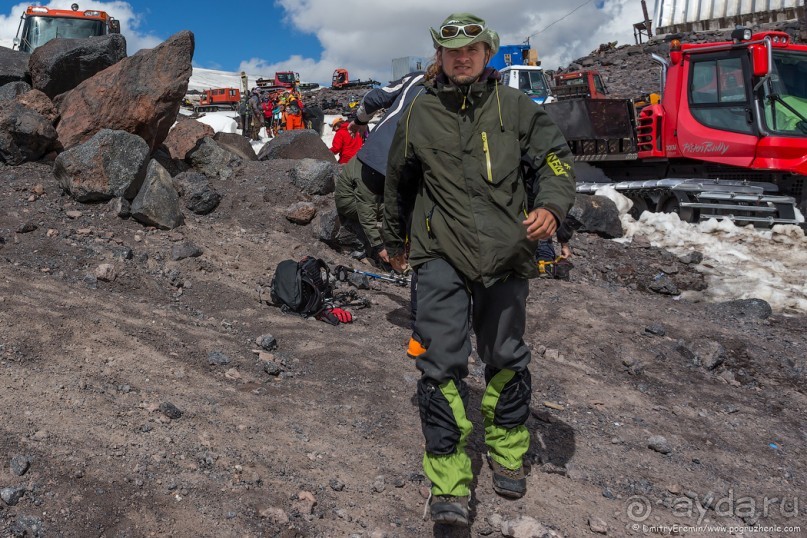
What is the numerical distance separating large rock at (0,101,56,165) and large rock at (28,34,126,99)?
1.18 m

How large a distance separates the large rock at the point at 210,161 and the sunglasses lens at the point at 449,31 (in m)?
5.86

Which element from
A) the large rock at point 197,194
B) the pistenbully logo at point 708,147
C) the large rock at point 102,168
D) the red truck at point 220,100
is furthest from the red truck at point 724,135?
the red truck at point 220,100

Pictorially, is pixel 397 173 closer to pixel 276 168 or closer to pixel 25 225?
pixel 25 225

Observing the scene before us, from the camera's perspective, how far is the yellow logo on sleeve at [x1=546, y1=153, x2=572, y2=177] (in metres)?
2.92

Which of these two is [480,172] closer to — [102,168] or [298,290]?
[298,290]

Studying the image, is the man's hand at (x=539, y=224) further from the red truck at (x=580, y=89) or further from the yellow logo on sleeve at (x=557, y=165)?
the red truck at (x=580, y=89)

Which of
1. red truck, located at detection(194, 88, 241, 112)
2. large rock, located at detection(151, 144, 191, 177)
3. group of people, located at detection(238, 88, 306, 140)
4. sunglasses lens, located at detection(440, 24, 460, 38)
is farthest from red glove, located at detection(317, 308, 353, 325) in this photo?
red truck, located at detection(194, 88, 241, 112)

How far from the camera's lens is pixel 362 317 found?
5.77 m

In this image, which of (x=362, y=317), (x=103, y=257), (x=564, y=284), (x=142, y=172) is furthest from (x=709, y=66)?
(x=103, y=257)

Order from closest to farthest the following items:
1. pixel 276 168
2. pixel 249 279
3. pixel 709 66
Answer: pixel 249 279, pixel 276 168, pixel 709 66

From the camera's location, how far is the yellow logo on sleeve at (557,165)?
2916 mm

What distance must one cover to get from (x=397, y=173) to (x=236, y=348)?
1930 mm

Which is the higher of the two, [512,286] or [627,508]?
[512,286]

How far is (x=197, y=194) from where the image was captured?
7.36 meters
